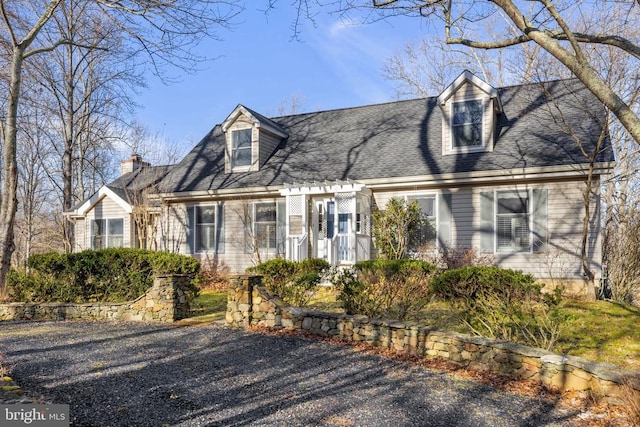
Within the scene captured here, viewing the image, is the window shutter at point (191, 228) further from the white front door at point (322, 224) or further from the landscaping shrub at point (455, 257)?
the landscaping shrub at point (455, 257)

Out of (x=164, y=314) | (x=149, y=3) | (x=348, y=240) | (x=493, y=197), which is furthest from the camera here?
(x=348, y=240)

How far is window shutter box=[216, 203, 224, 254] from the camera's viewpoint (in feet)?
48.9

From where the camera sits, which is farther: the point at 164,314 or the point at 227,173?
the point at 227,173

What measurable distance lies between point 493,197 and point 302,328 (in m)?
6.63

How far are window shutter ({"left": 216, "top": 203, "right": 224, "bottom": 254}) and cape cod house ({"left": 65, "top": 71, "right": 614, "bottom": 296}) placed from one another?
35 millimetres

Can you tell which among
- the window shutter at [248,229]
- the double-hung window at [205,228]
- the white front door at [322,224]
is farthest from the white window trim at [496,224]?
the double-hung window at [205,228]

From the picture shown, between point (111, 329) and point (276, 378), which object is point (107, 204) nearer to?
point (111, 329)

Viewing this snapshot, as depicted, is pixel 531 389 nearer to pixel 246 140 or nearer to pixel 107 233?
pixel 246 140

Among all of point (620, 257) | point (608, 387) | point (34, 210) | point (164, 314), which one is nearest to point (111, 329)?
point (164, 314)

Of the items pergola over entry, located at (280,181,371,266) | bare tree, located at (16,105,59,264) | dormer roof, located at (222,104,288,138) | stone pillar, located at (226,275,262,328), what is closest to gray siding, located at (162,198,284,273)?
pergola over entry, located at (280,181,371,266)

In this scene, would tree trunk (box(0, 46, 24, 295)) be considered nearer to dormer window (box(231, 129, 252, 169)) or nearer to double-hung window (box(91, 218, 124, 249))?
double-hung window (box(91, 218, 124, 249))

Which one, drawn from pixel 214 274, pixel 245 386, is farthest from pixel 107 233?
pixel 245 386

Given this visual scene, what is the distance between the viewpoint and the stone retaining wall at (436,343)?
15.6ft

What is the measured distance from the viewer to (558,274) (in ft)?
35.5
